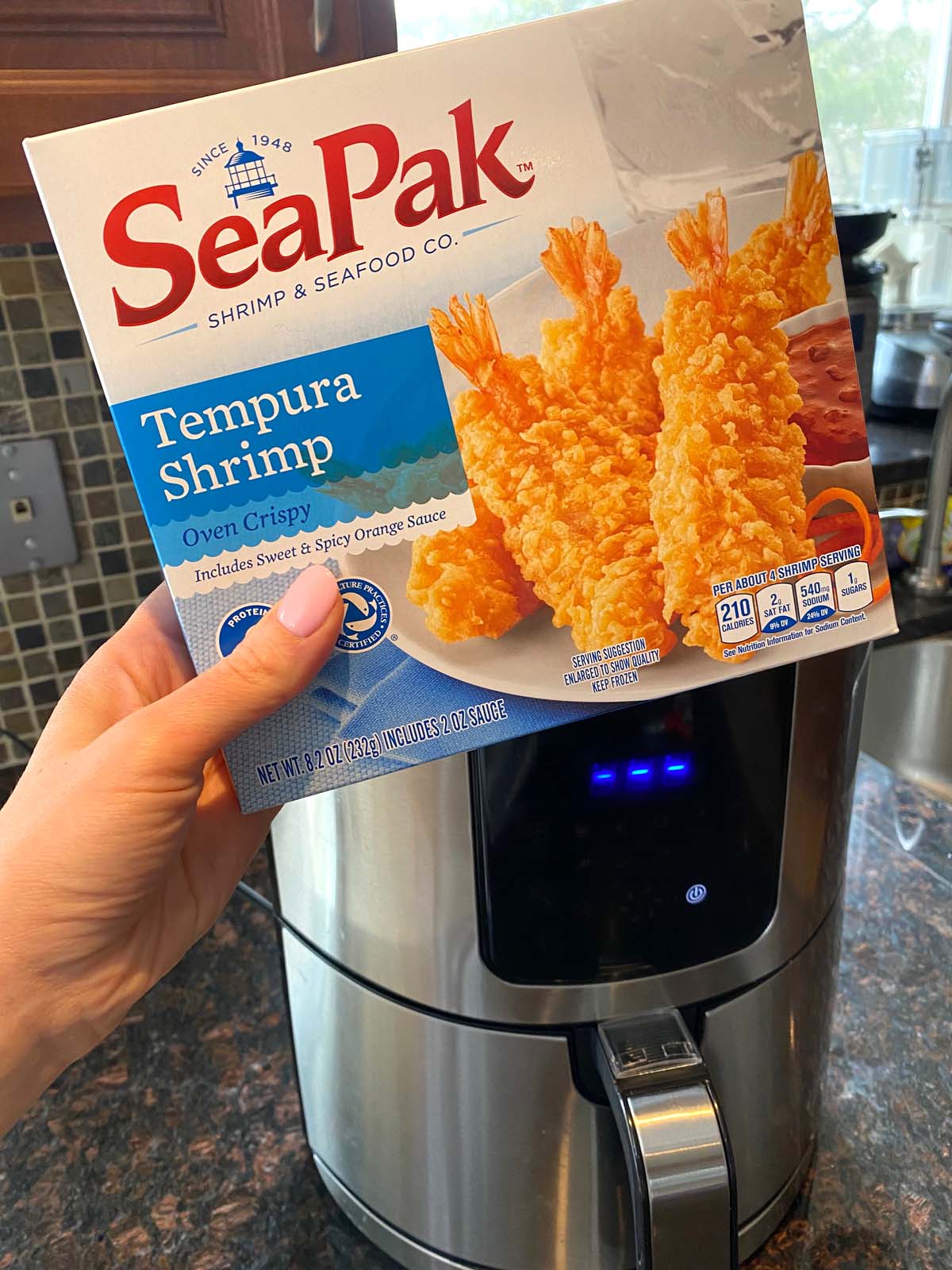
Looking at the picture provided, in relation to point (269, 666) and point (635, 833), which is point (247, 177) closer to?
point (269, 666)

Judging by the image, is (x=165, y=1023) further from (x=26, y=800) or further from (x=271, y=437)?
(x=271, y=437)

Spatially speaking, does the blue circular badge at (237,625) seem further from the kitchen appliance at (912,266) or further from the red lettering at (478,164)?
the kitchen appliance at (912,266)

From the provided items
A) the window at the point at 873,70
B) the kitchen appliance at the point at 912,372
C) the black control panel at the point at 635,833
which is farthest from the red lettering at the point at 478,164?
the window at the point at 873,70

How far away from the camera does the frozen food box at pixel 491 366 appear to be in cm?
34

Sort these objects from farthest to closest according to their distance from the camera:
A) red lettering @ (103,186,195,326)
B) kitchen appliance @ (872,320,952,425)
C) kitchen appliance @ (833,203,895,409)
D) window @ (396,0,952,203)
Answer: window @ (396,0,952,203), kitchen appliance @ (872,320,952,425), kitchen appliance @ (833,203,895,409), red lettering @ (103,186,195,326)

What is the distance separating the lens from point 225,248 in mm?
338

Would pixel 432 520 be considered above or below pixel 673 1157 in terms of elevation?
above

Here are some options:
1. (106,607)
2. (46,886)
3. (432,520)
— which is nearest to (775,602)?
(432,520)

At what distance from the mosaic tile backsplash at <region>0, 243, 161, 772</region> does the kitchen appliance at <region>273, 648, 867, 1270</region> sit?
0.47m

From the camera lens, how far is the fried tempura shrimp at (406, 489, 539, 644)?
0.38 meters

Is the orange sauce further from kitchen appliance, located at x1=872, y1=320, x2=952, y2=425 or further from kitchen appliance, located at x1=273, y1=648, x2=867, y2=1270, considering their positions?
kitchen appliance, located at x1=872, y1=320, x2=952, y2=425

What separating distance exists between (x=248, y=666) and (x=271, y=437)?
83 millimetres

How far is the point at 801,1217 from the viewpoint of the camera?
0.55 m

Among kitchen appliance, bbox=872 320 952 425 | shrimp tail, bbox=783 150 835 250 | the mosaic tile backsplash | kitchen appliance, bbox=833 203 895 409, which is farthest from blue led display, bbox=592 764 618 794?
kitchen appliance, bbox=872 320 952 425
